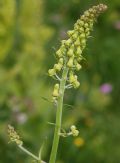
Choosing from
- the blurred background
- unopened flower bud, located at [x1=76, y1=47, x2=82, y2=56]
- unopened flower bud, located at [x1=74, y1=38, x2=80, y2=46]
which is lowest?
unopened flower bud, located at [x1=76, y1=47, x2=82, y2=56]

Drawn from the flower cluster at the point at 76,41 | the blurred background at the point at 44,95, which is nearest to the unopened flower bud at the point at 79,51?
the flower cluster at the point at 76,41

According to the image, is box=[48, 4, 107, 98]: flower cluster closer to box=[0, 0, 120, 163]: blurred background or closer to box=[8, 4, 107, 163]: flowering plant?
box=[8, 4, 107, 163]: flowering plant

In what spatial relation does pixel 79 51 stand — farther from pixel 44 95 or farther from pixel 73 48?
pixel 44 95

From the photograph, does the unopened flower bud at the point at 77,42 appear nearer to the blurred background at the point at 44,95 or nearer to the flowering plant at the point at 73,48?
the flowering plant at the point at 73,48

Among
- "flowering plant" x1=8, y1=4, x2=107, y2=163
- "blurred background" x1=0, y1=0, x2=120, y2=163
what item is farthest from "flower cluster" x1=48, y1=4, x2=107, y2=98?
"blurred background" x1=0, y1=0, x2=120, y2=163

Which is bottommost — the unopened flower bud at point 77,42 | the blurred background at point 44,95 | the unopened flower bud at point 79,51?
the unopened flower bud at point 79,51

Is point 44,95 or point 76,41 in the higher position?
point 44,95

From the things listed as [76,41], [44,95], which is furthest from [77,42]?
[44,95]
